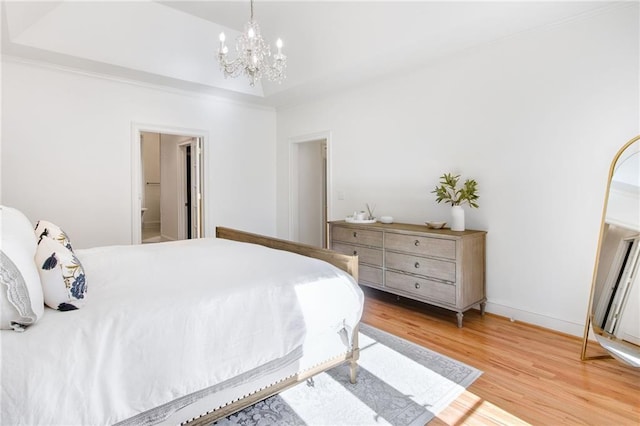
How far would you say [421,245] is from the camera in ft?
10.6

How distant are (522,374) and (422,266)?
1205 mm

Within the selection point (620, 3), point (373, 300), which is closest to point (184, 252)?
point (373, 300)

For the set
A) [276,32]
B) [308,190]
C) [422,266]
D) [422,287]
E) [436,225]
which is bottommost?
[422,287]

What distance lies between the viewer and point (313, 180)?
5875 millimetres

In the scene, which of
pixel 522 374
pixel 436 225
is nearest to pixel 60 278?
pixel 522 374

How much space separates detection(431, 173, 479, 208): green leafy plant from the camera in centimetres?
321

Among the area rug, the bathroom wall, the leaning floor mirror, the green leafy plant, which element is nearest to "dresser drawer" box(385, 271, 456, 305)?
the area rug

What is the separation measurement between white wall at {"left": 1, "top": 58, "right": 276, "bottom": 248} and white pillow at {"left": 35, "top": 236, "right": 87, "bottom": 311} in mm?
2842

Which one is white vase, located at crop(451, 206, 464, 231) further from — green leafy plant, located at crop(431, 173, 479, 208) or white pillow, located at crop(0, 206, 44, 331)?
white pillow, located at crop(0, 206, 44, 331)

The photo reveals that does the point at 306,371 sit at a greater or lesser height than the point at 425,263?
lesser

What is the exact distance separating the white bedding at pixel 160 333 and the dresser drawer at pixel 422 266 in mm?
1392

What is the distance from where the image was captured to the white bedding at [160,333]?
1.12m

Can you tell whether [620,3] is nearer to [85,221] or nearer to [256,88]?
[256,88]

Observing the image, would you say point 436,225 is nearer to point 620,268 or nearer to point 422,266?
point 422,266
